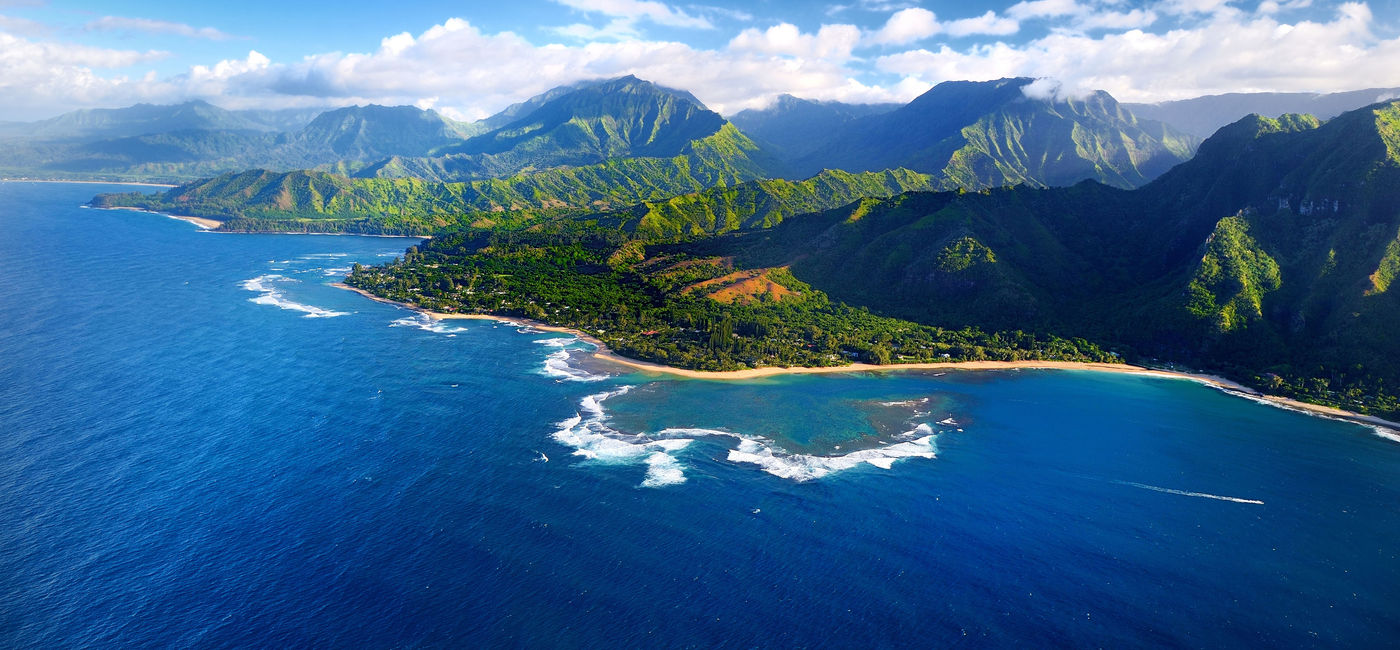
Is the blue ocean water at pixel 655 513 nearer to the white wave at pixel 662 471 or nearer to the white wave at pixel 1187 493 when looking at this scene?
the white wave at pixel 662 471

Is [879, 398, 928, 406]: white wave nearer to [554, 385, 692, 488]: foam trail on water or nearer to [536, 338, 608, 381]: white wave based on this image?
[554, 385, 692, 488]: foam trail on water

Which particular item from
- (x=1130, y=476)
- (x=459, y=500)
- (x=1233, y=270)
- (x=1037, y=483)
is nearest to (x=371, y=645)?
(x=459, y=500)

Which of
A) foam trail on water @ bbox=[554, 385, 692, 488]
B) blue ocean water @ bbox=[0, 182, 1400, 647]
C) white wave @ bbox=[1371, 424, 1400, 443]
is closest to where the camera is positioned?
blue ocean water @ bbox=[0, 182, 1400, 647]

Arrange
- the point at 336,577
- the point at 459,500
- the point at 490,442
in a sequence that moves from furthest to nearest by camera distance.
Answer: the point at 490,442
the point at 459,500
the point at 336,577

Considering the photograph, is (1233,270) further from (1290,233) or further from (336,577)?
(336,577)

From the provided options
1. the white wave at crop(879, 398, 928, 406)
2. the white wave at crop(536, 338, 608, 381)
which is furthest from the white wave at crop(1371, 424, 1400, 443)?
the white wave at crop(536, 338, 608, 381)

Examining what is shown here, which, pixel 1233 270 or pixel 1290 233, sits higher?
pixel 1290 233
